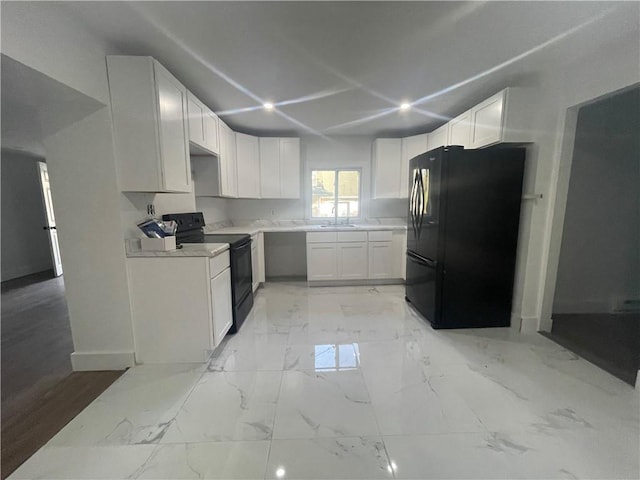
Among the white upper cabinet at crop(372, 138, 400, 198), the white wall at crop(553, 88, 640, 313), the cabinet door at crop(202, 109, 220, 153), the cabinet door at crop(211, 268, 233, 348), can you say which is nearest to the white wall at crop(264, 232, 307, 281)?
the white upper cabinet at crop(372, 138, 400, 198)

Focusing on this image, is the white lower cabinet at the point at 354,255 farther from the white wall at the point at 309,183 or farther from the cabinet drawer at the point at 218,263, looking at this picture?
the cabinet drawer at the point at 218,263

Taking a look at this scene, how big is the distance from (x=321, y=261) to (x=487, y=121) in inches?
102

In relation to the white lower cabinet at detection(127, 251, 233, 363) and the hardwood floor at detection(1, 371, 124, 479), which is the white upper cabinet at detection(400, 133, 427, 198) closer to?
the white lower cabinet at detection(127, 251, 233, 363)

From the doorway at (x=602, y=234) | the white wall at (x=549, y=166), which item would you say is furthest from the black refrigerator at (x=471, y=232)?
the doorway at (x=602, y=234)

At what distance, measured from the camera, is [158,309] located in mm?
2041

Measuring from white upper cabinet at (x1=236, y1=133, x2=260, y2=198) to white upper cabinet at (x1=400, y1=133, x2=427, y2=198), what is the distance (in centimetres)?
223

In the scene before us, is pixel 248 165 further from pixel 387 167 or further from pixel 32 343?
pixel 32 343

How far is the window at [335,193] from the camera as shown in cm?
440

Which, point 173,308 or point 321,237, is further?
point 321,237

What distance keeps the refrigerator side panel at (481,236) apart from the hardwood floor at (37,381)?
3.01m

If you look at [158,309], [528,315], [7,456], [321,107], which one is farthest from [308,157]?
[7,456]

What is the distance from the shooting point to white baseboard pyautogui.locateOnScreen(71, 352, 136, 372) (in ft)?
6.63

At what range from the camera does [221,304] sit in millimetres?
2240

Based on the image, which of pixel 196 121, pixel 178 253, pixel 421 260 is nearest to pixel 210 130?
pixel 196 121
